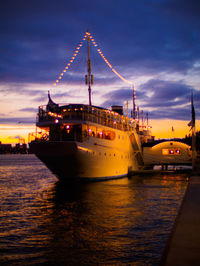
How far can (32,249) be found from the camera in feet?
41.1

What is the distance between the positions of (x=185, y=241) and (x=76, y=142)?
23.9 meters

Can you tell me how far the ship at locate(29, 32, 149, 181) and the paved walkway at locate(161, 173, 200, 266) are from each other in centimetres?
2114

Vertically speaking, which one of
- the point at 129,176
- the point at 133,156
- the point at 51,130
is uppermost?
the point at 51,130

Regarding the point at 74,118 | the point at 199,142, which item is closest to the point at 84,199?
the point at 74,118

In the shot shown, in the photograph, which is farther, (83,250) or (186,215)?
(83,250)

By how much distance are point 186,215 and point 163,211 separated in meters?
9.11

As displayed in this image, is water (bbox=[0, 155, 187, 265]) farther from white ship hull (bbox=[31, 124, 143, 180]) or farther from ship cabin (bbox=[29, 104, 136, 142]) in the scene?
ship cabin (bbox=[29, 104, 136, 142])

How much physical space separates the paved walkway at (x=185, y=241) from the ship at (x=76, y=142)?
2114cm

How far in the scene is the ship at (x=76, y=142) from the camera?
3194 centimetres

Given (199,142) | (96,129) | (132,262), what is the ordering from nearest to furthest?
(132,262), (96,129), (199,142)

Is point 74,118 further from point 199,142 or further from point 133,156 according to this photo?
point 199,142

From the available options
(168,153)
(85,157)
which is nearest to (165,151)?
(168,153)

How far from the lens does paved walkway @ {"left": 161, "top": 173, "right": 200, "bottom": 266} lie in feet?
21.9

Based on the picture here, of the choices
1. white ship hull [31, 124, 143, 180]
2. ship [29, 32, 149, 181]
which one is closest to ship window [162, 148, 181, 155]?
white ship hull [31, 124, 143, 180]
